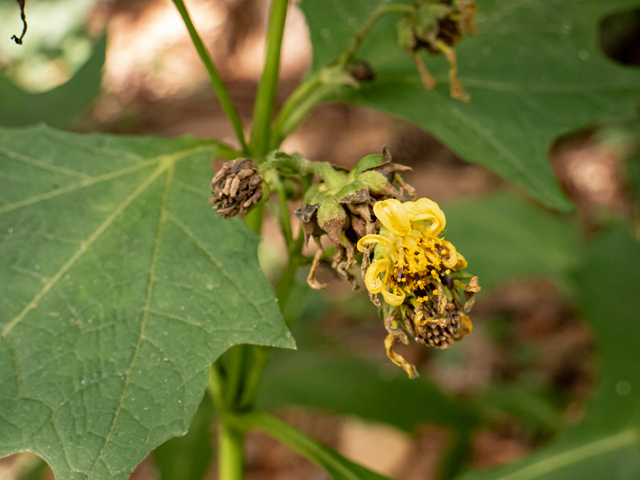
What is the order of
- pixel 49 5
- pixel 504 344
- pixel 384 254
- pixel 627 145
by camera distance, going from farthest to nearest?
1. pixel 49 5
2. pixel 627 145
3. pixel 504 344
4. pixel 384 254

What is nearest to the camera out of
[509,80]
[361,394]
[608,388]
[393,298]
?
[393,298]

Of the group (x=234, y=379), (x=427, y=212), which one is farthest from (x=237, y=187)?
(x=234, y=379)

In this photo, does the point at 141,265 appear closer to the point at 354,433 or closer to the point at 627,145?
the point at 354,433

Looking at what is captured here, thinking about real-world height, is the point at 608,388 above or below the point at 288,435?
below

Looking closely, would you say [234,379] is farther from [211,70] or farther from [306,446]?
[211,70]

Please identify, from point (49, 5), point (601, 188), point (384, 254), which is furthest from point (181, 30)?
Answer: point (384, 254)

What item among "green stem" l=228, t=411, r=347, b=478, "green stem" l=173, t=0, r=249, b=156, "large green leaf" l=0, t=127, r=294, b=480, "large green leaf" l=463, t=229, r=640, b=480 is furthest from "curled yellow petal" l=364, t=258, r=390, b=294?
"large green leaf" l=463, t=229, r=640, b=480
